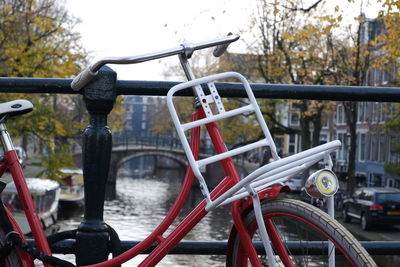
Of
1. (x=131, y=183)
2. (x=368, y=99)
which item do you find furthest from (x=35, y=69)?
(x=131, y=183)

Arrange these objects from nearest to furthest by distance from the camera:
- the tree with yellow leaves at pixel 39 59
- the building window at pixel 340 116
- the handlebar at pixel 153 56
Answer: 1. the handlebar at pixel 153 56
2. the tree with yellow leaves at pixel 39 59
3. the building window at pixel 340 116

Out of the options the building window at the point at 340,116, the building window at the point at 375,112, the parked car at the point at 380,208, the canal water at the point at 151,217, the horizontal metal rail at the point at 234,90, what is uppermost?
the horizontal metal rail at the point at 234,90

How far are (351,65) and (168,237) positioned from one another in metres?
22.3

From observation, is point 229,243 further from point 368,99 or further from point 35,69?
point 35,69

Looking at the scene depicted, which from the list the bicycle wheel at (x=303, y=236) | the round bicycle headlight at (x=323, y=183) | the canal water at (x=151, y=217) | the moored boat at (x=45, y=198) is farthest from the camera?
the moored boat at (x=45, y=198)

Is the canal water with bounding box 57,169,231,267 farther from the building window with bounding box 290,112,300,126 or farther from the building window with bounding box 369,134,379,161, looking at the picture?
the building window with bounding box 369,134,379,161

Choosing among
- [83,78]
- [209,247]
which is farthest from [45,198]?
[83,78]

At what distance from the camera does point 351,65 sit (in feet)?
76.4

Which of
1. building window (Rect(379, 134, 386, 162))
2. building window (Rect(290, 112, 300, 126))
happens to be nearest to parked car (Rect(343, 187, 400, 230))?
building window (Rect(290, 112, 300, 126))

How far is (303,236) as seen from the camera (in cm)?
168

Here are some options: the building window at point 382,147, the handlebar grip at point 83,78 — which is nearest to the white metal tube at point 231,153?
the handlebar grip at point 83,78

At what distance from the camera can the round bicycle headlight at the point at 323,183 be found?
154 cm

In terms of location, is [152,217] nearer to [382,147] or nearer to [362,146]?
[382,147]

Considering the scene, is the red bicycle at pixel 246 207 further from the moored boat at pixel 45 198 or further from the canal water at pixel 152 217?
the moored boat at pixel 45 198
